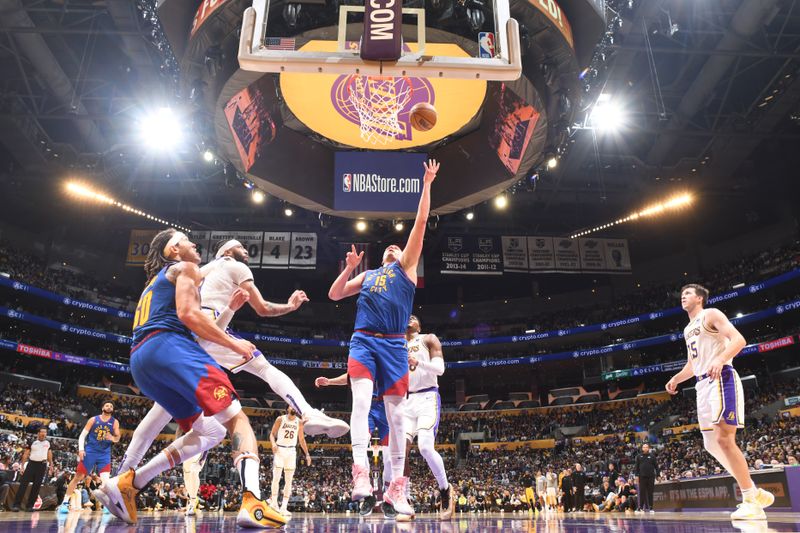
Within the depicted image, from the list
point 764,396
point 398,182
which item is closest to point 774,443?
point 764,396

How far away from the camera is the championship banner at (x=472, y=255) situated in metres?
25.4

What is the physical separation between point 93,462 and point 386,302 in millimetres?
6948

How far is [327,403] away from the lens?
38625 mm

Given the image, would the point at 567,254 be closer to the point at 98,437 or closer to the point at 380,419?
the point at 98,437

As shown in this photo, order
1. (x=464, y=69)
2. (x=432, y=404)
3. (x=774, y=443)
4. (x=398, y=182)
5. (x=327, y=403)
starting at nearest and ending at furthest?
1. (x=464, y=69)
2. (x=432, y=404)
3. (x=398, y=182)
4. (x=774, y=443)
5. (x=327, y=403)

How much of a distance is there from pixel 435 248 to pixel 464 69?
95.3 ft

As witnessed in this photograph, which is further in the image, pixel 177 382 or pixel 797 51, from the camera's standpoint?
pixel 797 51

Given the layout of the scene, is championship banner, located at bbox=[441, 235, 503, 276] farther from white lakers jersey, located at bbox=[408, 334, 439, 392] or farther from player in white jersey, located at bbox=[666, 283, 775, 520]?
player in white jersey, located at bbox=[666, 283, 775, 520]

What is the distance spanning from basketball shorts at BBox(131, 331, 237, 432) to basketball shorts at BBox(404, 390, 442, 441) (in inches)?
142

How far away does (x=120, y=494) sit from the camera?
376 centimetres

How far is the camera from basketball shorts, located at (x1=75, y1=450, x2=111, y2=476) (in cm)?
887

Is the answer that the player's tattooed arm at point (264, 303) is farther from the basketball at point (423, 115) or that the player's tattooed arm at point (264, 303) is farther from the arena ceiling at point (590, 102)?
the arena ceiling at point (590, 102)

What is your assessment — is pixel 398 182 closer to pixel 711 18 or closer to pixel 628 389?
pixel 711 18

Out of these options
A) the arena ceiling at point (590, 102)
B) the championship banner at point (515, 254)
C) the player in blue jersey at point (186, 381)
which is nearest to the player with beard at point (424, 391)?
the player in blue jersey at point (186, 381)
